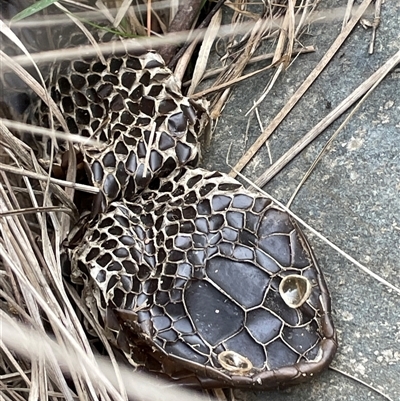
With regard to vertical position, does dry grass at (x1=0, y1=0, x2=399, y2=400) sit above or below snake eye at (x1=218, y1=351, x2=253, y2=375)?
above

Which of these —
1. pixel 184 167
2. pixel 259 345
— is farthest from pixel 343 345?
pixel 184 167

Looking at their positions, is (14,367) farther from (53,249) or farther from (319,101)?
(319,101)

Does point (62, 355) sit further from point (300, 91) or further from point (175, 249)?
point (300, 91)

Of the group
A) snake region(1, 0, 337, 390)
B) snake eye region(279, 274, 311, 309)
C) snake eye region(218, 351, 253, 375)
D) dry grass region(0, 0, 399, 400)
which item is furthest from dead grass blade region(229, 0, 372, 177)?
snake eye region(218, 351, 253, 375)

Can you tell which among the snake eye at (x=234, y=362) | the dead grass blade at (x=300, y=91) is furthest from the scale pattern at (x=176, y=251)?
the dead grass blade at (x=300, y=91)

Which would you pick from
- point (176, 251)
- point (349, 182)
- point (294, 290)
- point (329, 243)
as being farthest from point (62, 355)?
point (349, 182)

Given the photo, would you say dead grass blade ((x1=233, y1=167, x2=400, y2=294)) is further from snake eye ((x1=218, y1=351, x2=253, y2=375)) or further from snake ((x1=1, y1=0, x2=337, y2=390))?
snake eye ((x1=218, y1=351, x2=253, y2=375))
